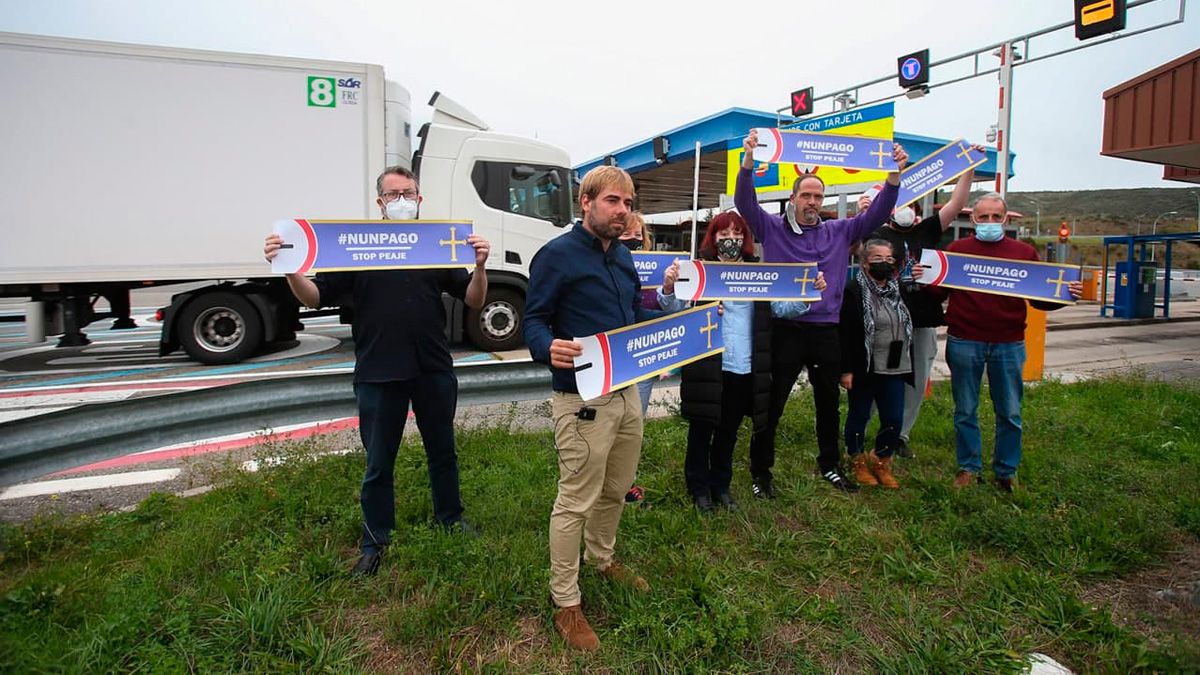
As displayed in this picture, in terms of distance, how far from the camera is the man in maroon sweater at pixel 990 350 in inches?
162

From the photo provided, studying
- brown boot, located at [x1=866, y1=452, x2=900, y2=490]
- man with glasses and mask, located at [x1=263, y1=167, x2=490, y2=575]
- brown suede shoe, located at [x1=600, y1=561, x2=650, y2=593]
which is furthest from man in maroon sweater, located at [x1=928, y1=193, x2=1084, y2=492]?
man with glasses and mask, located at [x1=263, y1=167, x2=490, y2=575]

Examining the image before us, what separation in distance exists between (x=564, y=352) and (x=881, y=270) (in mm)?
2827

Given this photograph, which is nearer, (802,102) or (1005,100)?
(1005,100)

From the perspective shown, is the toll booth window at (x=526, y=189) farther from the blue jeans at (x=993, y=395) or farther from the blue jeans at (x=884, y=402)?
the blue jeans at (x=993, y=395)

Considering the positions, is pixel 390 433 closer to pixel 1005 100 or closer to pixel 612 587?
pixel 612 587

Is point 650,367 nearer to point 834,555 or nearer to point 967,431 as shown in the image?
point 834,555

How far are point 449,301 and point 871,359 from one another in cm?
654

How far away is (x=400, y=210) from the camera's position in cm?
304

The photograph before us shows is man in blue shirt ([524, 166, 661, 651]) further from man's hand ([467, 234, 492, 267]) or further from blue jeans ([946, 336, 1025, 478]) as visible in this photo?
blue jeans ([946, 336, 1025, 478])

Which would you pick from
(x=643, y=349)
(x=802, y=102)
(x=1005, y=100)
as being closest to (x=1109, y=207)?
(x=802, y=102)

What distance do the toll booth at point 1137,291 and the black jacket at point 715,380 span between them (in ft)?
58.4

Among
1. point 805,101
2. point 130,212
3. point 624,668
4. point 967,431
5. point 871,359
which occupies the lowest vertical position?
point 624,668

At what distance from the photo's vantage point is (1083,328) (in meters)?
14.7

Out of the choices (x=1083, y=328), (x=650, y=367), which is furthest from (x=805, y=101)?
(x=650, y=367)
